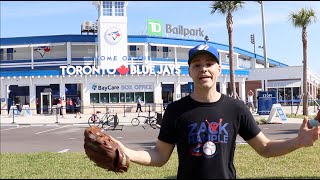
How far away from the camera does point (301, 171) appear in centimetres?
851

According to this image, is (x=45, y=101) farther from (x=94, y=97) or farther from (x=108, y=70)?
(x=108, y=70)

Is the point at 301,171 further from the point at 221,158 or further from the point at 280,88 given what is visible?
the point at 280,88

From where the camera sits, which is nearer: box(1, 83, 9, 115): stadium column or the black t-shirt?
the black t-shirt

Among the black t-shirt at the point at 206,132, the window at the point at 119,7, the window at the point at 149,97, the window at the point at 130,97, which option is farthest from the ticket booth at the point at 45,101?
the black t-shirt at the point at 206,132

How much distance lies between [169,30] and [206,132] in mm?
56993

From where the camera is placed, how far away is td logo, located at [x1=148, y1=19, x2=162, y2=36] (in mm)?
57075

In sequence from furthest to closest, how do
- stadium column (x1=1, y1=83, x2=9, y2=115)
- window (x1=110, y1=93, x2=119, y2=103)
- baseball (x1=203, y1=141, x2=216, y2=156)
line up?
window (x1=110, y1=93, x2=119, y2=103) → stadium column (x1=1, y1=83, x2=9, y2=115) → baseball (x1=203, y1=141, x2=216, y2=156)

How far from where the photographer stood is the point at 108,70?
45.3 metres

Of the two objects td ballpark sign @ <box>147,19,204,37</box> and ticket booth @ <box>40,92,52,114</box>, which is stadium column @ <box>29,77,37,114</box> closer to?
ticket booth @ <box>40,92,52,114</box>

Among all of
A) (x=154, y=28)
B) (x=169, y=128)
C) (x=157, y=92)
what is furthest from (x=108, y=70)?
(x=169, y=128)

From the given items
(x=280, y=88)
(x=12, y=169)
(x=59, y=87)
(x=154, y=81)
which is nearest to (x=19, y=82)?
(x=59, y=87)

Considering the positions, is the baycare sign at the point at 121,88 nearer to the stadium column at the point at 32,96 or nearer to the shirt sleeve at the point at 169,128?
the stadium column at the point at 32,96

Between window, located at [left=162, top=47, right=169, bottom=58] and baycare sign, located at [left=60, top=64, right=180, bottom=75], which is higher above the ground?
window, located at [left=162, top=47, right=169, bottom=58]

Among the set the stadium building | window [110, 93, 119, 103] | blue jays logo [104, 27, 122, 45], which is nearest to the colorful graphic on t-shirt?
the stadium building
